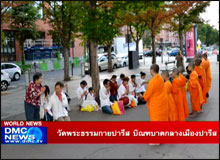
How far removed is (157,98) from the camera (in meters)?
5.65

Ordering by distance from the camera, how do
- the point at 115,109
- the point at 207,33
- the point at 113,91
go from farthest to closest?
the point at 207,33 → the point at 113,91 → the point at 115,109

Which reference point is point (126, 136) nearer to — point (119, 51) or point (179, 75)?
point (179, 75)

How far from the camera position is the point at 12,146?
18.6 feet

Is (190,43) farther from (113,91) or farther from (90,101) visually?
(90,101)

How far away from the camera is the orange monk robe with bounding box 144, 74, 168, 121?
Result: 5562 millimetres

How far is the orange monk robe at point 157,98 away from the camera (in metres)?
5.56

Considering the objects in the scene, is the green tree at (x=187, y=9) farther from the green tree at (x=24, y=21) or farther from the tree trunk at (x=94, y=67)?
the green tree at (x=24, y=21)

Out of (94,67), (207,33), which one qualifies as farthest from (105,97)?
(207,33)

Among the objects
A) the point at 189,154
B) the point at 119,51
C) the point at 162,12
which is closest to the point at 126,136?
the point at 189,154

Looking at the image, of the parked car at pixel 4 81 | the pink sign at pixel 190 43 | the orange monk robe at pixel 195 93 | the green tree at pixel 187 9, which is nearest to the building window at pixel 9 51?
the parked car at pixel 4 81

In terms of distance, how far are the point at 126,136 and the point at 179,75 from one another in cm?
231

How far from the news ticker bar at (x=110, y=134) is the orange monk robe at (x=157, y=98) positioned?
0.17m

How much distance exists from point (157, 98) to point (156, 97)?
29 mm

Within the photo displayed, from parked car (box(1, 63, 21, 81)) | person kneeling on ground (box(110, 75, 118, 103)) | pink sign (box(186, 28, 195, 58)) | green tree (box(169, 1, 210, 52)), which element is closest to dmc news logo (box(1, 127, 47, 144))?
person kneeling on ground (box(110, 75, 118, 103))
